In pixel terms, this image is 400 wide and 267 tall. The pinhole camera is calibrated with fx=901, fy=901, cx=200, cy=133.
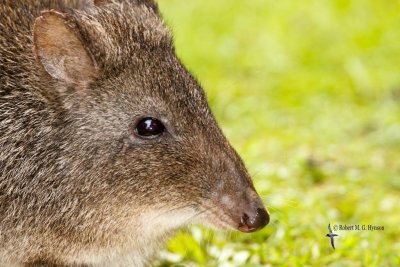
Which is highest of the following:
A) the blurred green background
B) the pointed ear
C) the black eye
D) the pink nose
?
the blurred green background

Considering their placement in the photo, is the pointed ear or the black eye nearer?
the pointed ear

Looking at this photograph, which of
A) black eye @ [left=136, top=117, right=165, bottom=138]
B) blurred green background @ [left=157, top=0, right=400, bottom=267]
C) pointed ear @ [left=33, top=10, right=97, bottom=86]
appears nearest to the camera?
pointed ear @ [left=33, top=10, right=97, bottom=86]

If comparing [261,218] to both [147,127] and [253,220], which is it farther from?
[147,127]

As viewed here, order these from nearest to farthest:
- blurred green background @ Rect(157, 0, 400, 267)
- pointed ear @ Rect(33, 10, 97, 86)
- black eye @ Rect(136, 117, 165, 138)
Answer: pointed ear @ Rect(33, 10, 97, 86) → black eye @ Rect(136, 117, 165, 138) → blurred green background @ Rect(157, 0, 400, 267)

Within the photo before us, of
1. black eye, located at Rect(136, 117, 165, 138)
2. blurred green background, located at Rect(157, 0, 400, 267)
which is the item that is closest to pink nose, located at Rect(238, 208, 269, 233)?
blurred green background, located at Rect(157, 0, 400, 267)

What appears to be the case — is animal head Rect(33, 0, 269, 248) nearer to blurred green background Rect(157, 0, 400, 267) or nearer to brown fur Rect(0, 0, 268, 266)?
brown fur Rect(0, 0, 268, 266)

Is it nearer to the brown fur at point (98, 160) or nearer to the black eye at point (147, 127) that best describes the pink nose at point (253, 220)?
the brown fur at point (98, 160)
